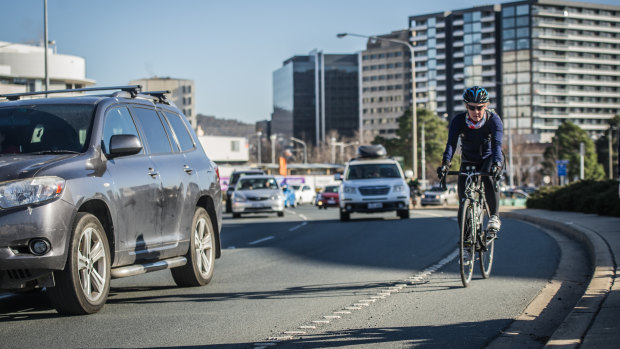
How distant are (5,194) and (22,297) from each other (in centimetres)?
246

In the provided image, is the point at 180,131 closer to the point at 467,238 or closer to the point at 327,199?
the point at 467,238

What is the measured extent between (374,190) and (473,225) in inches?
666

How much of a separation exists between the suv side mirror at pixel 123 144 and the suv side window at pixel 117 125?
0.18 meters

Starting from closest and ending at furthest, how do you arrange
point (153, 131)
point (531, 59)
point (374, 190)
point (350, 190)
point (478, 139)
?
point (153, 131) → point (478, 139) → point (374, 190) → point (350, 190) → point (531, 59)

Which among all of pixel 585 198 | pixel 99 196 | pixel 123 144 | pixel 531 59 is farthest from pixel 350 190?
pixel 531 59

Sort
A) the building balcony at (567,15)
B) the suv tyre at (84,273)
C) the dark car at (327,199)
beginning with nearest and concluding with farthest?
the suv tyre at (84,273) < the dark car at (327,199) < the building balcony at (567,15)

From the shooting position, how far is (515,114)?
6732 inches

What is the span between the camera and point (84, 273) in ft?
23.1

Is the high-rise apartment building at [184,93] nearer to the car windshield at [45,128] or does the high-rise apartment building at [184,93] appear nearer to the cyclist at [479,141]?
the cyclist at [479,141]

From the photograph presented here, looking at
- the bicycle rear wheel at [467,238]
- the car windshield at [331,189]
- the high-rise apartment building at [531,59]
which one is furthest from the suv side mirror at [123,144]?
the high-rise apartment building at [531,59]

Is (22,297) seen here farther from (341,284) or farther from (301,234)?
(301,234)

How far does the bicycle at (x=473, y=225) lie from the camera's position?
8.88m

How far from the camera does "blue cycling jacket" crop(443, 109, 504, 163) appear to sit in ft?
30.0

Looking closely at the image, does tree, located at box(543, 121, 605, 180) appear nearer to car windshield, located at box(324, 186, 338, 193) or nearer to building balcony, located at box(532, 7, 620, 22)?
car windshield, located at box(324, 186, 338, 193)
